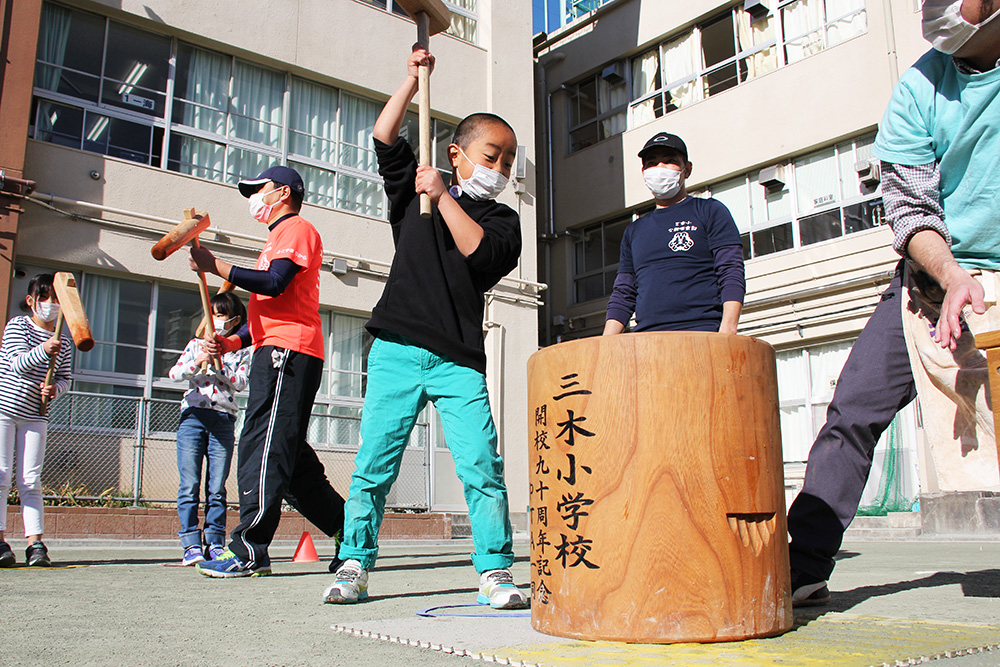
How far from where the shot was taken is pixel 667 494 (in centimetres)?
194

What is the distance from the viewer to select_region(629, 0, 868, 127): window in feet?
47.8

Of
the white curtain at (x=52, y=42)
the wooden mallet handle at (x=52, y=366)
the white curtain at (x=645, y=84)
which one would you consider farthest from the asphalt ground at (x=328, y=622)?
the white curtain at (x=645, y=84)

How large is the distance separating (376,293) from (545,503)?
11023 mm

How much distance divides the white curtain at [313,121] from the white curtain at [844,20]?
887cm

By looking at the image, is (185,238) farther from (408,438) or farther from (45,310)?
(408,438)

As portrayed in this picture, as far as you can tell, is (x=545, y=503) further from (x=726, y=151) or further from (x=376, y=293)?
(x=726, y=151)

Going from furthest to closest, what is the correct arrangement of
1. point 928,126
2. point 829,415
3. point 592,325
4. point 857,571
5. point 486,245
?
1. point 592,325
2. point 857,571
3. point 486,245
4. point 829,415
5. point 928,126

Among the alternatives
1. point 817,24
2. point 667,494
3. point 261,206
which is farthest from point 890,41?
point 667,494

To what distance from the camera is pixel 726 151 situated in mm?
15648

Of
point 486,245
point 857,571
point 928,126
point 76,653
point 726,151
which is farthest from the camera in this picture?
point 726,151

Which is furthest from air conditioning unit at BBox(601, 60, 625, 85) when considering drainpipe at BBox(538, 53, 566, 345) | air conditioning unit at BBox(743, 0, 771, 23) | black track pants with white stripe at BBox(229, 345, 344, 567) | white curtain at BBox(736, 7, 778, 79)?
black track pants with white stripe at BBox(229, 345, 344, 567)

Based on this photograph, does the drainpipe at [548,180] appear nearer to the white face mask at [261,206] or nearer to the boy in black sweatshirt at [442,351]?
the white face mask at [261,206]

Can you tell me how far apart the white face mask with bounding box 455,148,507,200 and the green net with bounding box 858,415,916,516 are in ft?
34.7

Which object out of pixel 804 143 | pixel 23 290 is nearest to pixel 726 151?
pixel 804 143
